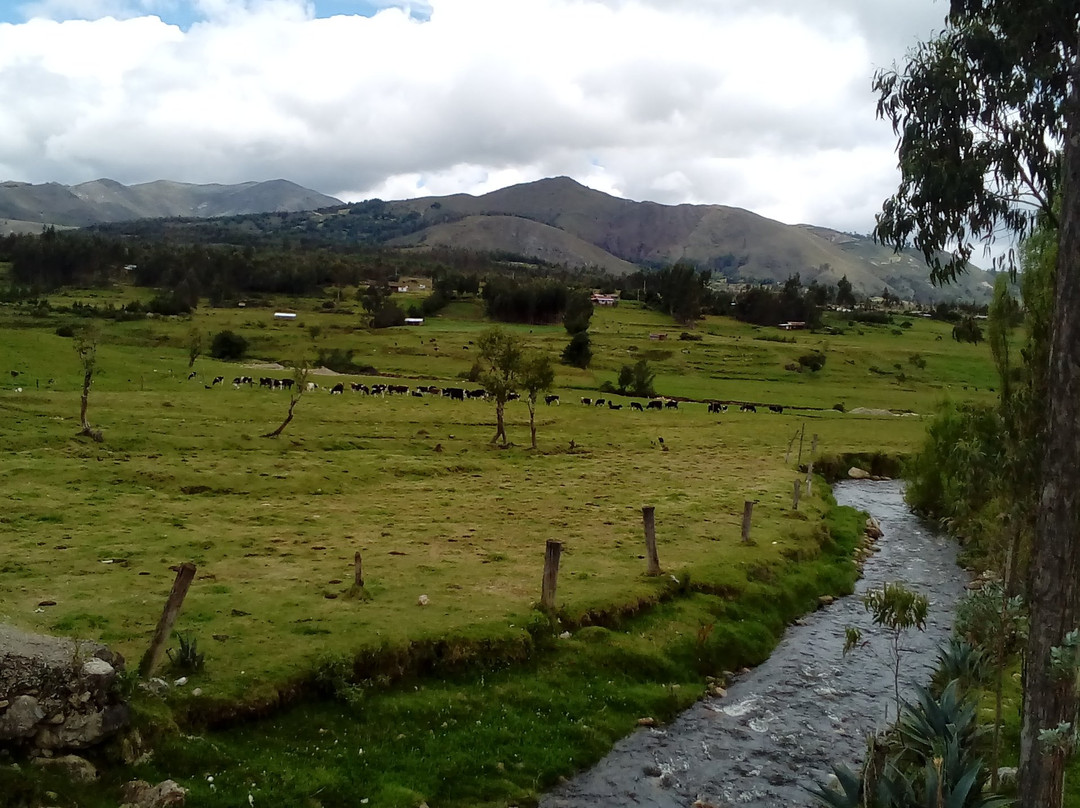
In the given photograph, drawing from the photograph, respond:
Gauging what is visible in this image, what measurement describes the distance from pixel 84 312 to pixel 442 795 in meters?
126

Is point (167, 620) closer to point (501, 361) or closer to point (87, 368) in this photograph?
point (87, 368)

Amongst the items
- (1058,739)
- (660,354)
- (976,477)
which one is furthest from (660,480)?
(660,354)

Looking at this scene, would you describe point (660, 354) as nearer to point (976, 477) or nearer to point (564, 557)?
point (564, 557)

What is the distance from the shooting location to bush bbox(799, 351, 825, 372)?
117688 mm

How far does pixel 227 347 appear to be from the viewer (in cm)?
10638

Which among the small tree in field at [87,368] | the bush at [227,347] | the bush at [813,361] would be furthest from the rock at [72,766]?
the bush at [813,361]

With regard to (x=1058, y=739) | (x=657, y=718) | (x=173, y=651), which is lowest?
(x=657, y=718)

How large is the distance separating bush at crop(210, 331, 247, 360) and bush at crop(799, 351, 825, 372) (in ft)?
265

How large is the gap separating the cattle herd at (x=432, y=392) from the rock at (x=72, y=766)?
61.4 m

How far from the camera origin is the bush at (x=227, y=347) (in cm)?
10588

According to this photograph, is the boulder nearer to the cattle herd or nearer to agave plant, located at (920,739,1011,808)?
agave plant, located at (920,739,1011,808)

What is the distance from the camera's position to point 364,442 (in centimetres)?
5547

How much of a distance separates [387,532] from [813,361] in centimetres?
9715

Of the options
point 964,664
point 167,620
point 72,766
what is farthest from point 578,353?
point 72,766
